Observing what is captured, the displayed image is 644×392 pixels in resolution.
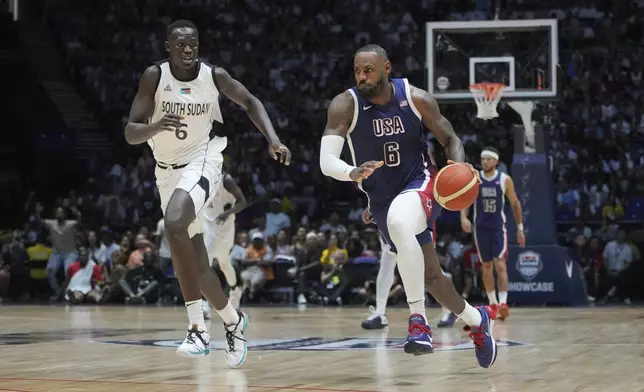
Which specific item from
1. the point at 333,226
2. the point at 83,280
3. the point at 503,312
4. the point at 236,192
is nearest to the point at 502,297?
the point at 503,312

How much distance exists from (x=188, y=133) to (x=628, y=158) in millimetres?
15504

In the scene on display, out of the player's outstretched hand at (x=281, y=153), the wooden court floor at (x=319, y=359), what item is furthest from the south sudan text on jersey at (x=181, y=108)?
the wooden court floor at (x=319, y=359)

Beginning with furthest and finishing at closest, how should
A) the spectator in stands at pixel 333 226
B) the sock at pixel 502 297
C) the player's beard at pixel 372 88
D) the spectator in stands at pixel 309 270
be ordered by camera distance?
the spectator in stands at pixel 333 226, the spectator in stands at pixel 309 270, the sock at pixel 502 297, the player's beard at pixel 372 88

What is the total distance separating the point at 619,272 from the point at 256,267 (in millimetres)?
5833

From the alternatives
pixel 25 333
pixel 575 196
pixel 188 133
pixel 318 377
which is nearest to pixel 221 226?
pixel 25 333

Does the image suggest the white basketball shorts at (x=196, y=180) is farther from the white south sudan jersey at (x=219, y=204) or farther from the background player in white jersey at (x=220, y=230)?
the white south sudan jersey at (x=219, y=204)

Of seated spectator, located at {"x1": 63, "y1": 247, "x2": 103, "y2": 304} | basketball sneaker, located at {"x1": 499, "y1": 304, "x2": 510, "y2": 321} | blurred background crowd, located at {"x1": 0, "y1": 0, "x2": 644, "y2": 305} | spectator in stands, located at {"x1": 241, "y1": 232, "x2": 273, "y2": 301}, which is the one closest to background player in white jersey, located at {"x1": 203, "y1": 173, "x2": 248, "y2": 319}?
basketball sneaker, located at {"x1": 499, "y1": 304, "x2": 510, "y2": 321}

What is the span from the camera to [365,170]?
6031mm

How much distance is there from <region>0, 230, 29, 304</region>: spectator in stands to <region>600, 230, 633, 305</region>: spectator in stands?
32.3ft

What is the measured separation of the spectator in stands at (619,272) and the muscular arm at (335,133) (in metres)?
11.8

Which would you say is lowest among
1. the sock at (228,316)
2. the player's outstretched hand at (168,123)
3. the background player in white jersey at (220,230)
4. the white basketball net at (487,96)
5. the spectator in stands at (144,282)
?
the spectator in stands at (144,282)

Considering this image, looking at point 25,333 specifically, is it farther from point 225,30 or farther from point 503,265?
point 225,30

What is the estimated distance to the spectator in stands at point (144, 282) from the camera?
681 inches

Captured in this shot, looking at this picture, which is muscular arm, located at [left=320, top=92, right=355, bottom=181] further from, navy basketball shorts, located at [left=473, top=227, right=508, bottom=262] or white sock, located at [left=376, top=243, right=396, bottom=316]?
navy basketball shorts, located at [left=473, top=227, right=508, bottom=262]
